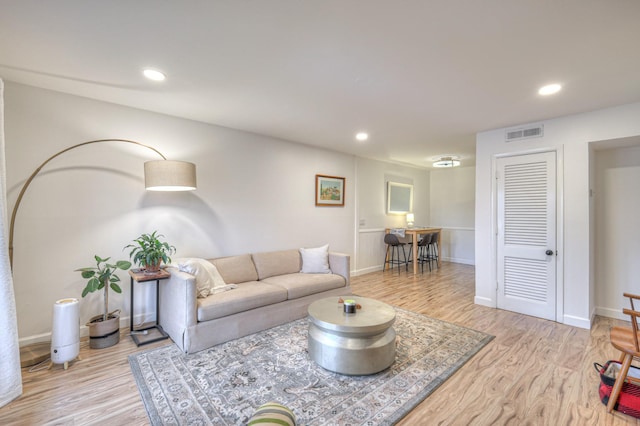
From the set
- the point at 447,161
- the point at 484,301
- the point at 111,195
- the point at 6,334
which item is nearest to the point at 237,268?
the point at 111,195

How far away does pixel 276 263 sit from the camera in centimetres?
394

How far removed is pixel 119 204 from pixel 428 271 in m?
5.76

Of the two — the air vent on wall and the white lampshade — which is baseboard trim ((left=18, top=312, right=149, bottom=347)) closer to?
the air vent on wall

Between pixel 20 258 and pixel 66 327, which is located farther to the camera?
pixel 20 258

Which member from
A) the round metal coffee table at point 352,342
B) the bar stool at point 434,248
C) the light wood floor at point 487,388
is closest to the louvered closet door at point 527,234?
the light wood floor at point 487,388

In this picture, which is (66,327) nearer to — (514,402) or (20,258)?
(20,258)

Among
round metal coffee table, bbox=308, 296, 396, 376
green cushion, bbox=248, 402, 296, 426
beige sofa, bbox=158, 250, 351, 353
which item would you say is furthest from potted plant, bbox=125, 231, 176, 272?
green cushion, bbox=248, 402, 296, 426

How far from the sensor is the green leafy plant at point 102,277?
2.59 m

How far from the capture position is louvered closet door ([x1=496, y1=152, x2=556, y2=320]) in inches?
133

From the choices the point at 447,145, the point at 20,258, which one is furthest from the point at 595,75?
the point at 20,258

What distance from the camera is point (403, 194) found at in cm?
685

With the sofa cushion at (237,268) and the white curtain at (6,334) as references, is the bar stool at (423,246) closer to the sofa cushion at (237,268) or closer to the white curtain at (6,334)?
the sofa cushion at (237,268)

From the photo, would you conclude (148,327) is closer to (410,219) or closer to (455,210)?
(410,219)

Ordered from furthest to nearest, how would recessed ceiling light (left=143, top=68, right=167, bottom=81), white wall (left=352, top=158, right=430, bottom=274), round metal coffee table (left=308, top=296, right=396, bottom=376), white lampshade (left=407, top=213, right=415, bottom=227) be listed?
white lampshade (left=407, top=213, right=415, bottom=227), white wall (left=352, top=158, right=430, bottom=274), recessed ceiling light (left=143, top=68, right=167, bottom=81), round metal coffee table (left=308, top=296, right=396, bottom=376)
